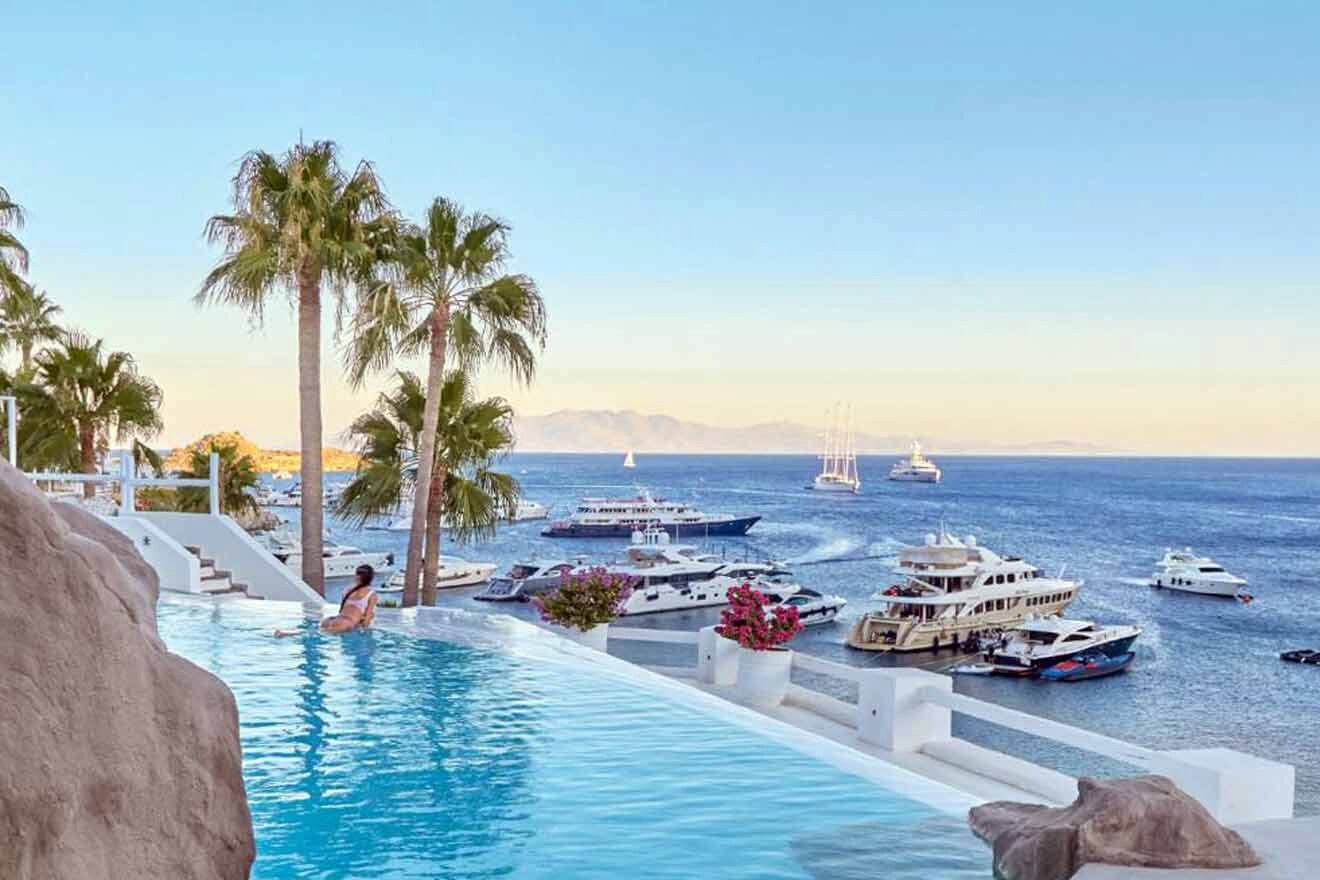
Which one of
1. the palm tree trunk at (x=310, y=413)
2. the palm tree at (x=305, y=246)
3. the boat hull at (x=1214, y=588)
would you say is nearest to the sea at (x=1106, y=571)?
the boat hull at (x=1214, y=588)

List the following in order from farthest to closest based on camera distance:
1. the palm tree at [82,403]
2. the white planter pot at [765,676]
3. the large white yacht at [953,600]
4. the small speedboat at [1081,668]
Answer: the large white yacht at [953,600] → the small speedboat at [1081,668] → the palm tree at [82,403] → the white planter pot at [765,676]

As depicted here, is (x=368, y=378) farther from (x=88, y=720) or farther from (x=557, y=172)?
(x=557, y=172)

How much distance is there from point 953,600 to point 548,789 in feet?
162

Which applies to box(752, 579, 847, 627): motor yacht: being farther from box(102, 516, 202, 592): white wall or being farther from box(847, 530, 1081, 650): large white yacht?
box(102, 516, 202, 592): white wall

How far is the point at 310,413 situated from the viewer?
782 inches

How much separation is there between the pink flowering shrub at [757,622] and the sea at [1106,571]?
24773mm

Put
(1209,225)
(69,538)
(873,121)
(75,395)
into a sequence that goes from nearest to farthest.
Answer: (69,538) → (75,395) → (873,121) → (1209,225)

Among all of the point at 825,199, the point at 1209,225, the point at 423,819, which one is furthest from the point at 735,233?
the point at 423,819

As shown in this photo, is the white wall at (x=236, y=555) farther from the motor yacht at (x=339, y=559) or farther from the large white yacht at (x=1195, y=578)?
the large white yacht at (x=1195, y=578)

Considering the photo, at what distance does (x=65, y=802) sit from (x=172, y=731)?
546mm

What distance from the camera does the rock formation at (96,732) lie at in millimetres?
2838

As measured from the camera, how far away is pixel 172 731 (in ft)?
11.2

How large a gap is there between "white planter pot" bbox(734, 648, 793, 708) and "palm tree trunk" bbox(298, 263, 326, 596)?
10112mm

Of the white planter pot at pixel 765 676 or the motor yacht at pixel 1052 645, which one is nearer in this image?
the white planter pot at pixel 765 676
